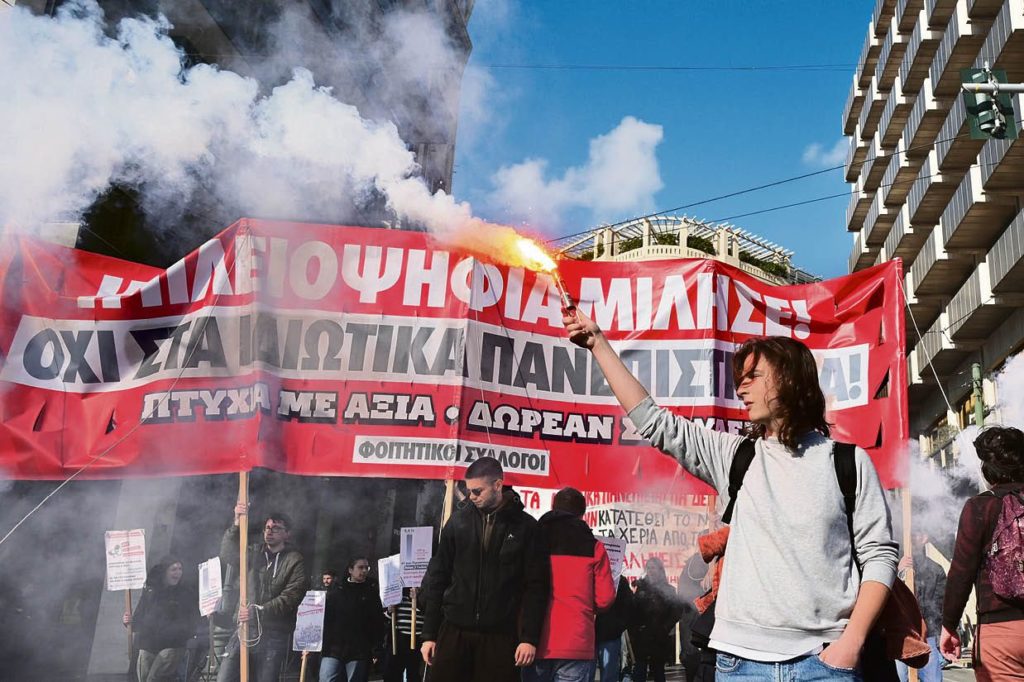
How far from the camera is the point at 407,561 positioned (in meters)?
6.87

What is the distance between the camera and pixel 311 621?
286 inches

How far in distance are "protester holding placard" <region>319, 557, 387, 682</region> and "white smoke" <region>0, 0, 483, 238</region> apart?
3210 millimetres

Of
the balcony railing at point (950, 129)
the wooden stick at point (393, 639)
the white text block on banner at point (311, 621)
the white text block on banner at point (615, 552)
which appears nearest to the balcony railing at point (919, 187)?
the balcony railing at point (950, 129)

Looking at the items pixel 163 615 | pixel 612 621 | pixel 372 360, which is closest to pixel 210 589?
pixel 163 615

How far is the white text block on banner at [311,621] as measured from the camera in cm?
716

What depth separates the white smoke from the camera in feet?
23.3

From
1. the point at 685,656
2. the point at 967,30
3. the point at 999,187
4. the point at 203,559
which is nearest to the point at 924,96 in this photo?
the point at 967,30

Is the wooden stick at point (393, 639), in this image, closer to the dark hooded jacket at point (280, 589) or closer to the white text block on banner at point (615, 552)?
the dark hooded jacket at point (280, 589)

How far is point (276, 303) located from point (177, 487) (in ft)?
18.9

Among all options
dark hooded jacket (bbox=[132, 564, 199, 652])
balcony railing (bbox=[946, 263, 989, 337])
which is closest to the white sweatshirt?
dark hooded jacket (bbox=[132, 564, 199, 652])

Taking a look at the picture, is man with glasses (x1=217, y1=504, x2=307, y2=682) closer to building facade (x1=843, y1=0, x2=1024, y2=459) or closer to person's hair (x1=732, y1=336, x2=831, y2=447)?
person's hair (x1=732, y1=336, x2=831, y2=447)

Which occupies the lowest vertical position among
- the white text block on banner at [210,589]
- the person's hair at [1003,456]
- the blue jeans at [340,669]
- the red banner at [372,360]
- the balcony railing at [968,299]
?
the blue jeans at [340,669]

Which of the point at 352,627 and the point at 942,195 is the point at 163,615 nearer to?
the point at 352,627

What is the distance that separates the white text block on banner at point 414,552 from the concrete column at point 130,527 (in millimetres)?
3714
